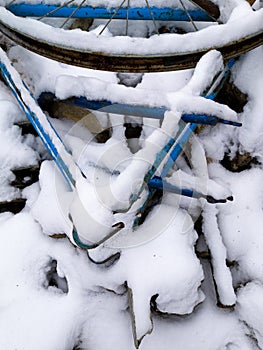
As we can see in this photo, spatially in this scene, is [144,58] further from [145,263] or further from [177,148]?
[145,263]

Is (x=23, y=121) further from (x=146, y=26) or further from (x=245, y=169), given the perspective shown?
(x=245, y=169)

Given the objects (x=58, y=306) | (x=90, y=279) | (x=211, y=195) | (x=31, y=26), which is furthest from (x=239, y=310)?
(x=31, y=26)

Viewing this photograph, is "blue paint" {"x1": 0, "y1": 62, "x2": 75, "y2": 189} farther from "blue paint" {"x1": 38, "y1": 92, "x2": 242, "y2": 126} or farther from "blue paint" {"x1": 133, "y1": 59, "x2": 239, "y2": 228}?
"blue paint" {"x1": 133, "y1": 59, "x2": 239, "y2": 228}

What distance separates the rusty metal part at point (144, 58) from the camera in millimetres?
1725

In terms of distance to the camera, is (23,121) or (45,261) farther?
(23,121)


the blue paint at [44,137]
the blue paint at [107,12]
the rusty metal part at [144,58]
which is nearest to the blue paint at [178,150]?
the rusty metal part at [144,58]

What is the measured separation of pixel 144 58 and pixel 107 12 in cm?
55

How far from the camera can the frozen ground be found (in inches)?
63.2

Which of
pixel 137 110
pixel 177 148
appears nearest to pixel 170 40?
pixel 137 110

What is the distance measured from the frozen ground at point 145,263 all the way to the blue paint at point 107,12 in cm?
41

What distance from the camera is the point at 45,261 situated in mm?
1801

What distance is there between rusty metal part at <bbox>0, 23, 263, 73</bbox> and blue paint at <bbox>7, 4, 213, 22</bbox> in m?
0.36

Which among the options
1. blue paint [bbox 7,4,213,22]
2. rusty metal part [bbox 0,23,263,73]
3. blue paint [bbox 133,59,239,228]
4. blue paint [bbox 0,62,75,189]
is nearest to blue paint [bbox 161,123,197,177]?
blue paint [bbox 133,59,239,228]

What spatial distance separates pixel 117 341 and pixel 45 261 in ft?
1.55
